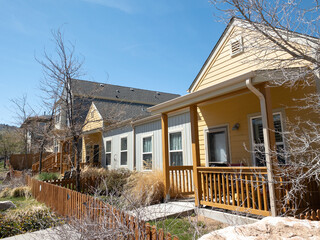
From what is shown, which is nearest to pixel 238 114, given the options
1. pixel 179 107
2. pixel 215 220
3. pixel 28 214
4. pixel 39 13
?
pixel 179 107

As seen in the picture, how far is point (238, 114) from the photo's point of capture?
23.0 ft

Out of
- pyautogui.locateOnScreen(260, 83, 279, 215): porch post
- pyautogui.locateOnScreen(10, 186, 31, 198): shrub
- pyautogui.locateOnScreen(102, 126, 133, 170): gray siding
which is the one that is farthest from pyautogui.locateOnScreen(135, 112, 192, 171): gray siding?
pyautogui.locateOnScreen(10, 186, 31, 198): shrub

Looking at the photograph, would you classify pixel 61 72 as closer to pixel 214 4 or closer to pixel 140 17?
pixel 140 17

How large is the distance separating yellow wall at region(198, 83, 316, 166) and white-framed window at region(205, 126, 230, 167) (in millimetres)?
169

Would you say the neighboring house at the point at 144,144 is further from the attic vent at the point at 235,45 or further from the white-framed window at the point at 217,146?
the attic vent at the point at 235,45

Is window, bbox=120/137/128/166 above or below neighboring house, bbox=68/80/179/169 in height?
below

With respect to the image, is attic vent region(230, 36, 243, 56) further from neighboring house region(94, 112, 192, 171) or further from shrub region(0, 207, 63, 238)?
shrub region(0, 207, 63, 238)

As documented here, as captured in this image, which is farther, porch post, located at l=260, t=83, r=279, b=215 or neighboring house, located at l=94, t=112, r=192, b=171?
neighboring house, located at l=94, t=112, r=192, b=171

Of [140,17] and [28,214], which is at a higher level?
[140,17]

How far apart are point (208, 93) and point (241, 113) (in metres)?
2.04

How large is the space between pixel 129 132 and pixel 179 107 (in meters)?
6.17

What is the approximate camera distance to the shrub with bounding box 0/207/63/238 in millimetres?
5043

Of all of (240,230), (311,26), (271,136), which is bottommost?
(240,230)

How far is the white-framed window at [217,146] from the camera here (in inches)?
290
